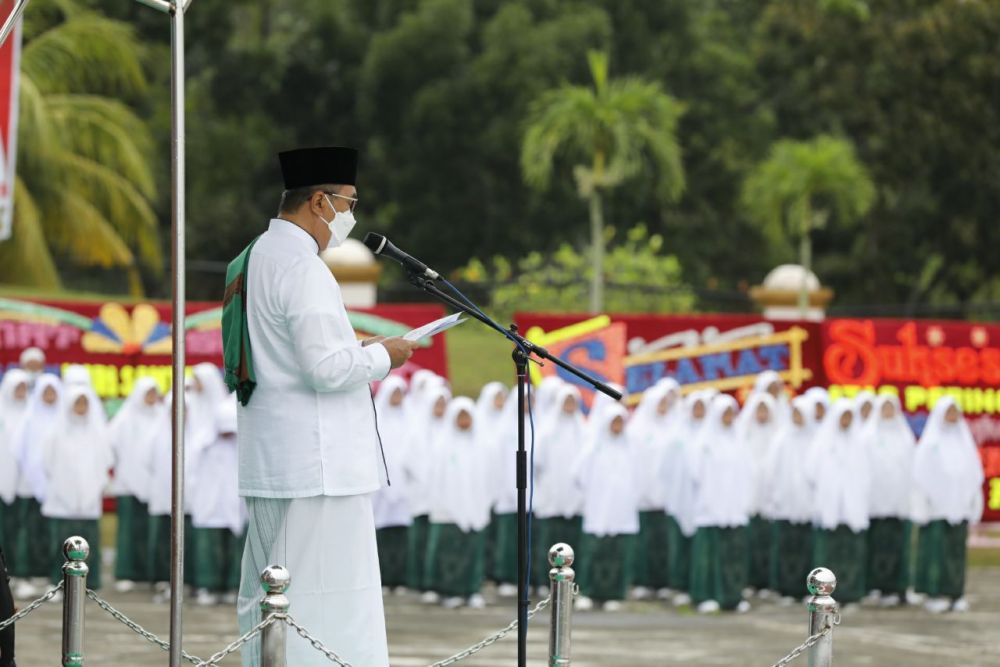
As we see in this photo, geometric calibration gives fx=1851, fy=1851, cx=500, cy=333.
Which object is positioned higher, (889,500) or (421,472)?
(421,472)

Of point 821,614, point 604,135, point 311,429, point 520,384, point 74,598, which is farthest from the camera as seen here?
point 604,135

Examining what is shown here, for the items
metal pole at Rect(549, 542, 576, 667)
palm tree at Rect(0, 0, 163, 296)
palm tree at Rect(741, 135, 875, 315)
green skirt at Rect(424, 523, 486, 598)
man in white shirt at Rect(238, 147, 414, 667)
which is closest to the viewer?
man in white shirt at Rect(238, 147, 414, 667)

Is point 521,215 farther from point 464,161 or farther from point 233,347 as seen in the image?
point 233,347

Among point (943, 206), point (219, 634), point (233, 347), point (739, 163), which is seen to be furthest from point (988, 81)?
point (233, 347)

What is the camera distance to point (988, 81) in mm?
32656

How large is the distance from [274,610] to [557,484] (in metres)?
9.09

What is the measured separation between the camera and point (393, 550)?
15.5 m

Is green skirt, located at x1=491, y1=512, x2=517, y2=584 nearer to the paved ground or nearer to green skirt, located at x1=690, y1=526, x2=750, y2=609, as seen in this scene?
the paved ground

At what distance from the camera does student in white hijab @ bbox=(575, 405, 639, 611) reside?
48.6ft

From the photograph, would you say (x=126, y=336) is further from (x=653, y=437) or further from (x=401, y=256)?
(x=401, y=256)

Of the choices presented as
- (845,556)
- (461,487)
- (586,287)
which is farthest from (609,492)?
(586,287)

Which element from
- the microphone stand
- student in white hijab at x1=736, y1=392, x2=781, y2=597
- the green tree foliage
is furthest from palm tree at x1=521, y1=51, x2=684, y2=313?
the microphone stand

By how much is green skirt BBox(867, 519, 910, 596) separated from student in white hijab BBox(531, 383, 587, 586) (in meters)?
2.53

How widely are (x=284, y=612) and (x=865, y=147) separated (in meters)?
31.8
